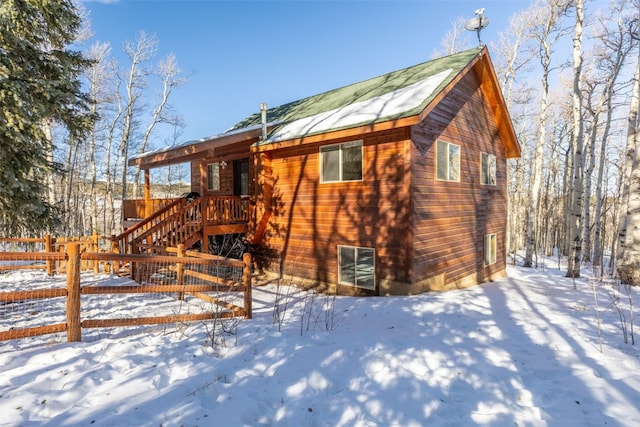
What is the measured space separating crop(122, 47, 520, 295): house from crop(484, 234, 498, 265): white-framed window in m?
0.08

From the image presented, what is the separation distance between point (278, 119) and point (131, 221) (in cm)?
831

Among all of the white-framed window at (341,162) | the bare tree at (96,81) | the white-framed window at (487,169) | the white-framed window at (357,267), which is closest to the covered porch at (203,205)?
the white-framed window at (341,162)

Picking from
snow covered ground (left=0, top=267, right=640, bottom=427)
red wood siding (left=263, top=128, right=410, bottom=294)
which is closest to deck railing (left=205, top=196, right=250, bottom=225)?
red wood siding (left=263, top=128, right=410, bottom=294)

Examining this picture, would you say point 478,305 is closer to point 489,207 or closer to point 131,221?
point 489,207

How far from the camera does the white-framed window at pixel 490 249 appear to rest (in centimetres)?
1245

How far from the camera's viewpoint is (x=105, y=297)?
7.15 metres

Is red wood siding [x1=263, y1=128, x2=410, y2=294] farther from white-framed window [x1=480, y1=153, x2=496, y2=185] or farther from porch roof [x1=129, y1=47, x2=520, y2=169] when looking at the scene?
white-framed window [x1=480, y1=153, x2=496, y2=185]

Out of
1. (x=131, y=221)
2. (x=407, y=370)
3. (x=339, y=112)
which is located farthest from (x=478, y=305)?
(x=131, y=221)

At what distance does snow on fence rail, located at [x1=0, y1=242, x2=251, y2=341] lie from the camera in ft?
13.0

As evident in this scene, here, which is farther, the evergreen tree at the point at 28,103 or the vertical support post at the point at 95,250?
the vertical support post at the point at 95,250

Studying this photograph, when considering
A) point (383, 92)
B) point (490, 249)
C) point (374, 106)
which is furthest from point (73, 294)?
point (490, 249)

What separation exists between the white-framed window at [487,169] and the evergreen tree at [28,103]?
1276 cm

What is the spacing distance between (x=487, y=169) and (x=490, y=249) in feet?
10.4

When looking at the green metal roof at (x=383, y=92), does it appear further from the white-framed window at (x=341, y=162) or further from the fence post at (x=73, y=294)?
the fence post at (x=73, y=294)
